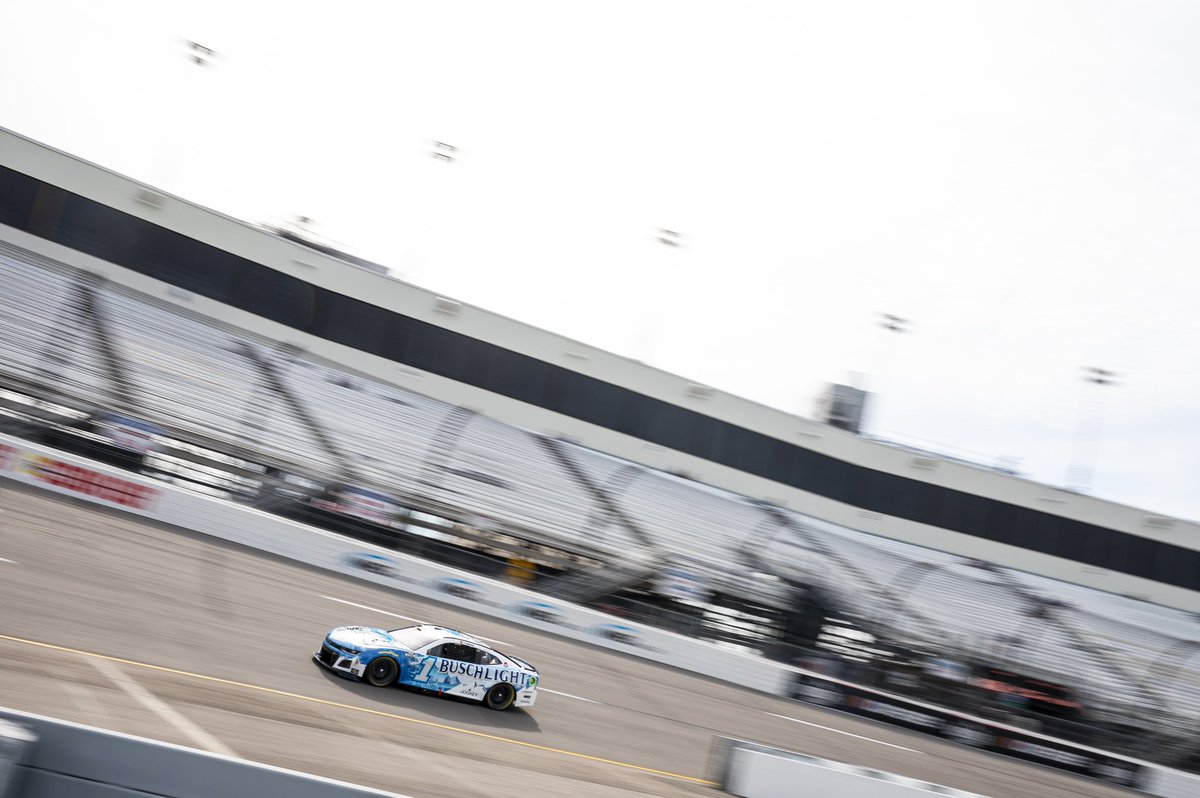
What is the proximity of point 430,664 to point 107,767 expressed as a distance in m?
8.46

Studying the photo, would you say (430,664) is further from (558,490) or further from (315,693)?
(558,490)

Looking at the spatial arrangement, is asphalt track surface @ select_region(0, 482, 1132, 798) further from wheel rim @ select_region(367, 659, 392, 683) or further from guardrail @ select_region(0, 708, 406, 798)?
guardrail @ select_region(0, 708, 406, 798)

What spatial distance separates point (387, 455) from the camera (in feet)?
74.8

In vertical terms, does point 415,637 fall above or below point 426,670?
above

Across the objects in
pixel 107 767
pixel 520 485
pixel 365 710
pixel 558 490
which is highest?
pixel 558 490

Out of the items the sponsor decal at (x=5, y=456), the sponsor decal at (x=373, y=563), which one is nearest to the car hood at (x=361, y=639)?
the sponsor decal at (x=373, y=563)

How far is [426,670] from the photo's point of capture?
11.3m

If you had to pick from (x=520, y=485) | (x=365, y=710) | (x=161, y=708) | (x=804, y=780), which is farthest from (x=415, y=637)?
(x=520, y=485)

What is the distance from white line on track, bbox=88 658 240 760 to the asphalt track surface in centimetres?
3

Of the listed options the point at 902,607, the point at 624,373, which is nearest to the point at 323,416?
the point at 624,373

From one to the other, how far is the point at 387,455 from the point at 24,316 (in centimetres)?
949

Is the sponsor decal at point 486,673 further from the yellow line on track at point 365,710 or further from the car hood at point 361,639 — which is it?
the yellow line on track at point 365,710

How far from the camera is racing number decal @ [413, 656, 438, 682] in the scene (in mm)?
11289

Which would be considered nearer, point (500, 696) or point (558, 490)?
point (500, 696)
